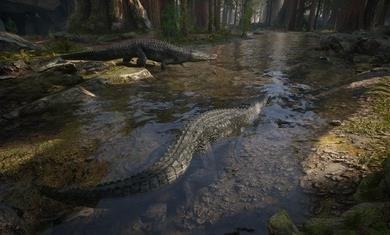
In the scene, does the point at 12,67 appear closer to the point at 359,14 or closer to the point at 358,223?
the point at 358,223

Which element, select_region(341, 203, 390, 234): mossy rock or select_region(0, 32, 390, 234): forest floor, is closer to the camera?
select_region(341, 203, 390, 234): mossy rock

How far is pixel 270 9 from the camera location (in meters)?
51.8

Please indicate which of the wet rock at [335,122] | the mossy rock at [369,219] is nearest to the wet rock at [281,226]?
→ the mossy rock at [369,219]

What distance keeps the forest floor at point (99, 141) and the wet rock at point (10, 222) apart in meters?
0.01

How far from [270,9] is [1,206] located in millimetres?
54136

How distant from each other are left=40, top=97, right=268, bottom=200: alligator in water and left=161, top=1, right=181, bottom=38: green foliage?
13347mm

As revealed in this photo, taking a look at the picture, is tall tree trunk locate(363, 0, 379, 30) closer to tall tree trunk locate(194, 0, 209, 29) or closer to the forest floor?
tall tree trunk locate(194, 0, 209, 29)

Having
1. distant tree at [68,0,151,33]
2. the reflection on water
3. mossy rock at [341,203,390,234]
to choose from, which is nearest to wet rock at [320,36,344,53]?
the reflection on water

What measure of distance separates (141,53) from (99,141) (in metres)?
6.29

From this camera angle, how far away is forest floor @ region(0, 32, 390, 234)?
3285 millimetres

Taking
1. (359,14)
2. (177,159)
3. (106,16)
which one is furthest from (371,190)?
(359,14)

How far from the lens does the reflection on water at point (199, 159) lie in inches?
127

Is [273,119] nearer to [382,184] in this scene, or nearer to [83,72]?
[382,184]

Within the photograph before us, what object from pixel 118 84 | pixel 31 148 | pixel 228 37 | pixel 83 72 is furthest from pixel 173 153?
pixel 228 37
